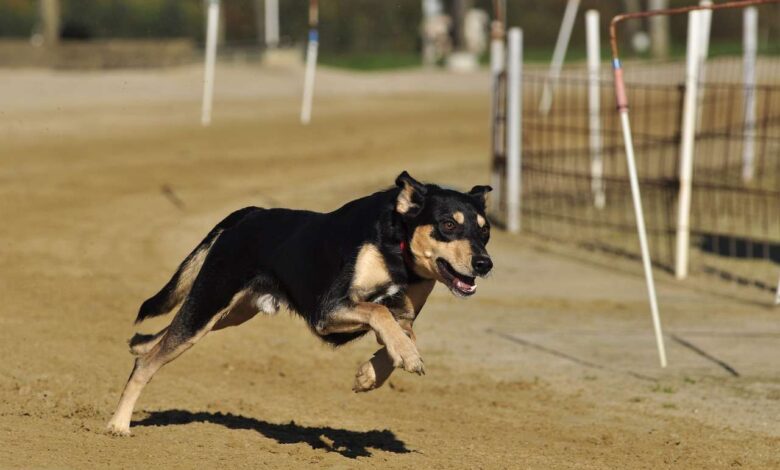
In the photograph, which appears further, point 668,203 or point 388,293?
point 668,203

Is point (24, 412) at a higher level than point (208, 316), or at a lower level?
lower

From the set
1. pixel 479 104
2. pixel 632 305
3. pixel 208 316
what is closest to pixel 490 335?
pixel 632 305

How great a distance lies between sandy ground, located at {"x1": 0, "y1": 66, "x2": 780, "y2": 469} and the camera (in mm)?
8164

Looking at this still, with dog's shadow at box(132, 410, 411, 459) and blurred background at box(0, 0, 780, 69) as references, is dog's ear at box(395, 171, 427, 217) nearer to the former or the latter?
dog's shadow at box(132, 410, 411, 459)

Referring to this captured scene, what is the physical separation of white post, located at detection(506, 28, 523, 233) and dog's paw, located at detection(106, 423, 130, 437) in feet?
34.5

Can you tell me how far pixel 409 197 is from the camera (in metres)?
7.21

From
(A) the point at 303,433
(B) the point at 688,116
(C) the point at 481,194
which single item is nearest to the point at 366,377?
(C) the point at 481,194

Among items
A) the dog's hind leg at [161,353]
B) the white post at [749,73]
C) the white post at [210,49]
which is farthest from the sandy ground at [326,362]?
the white post at [749,73]

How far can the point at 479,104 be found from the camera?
114 ft

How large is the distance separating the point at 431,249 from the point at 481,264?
0.97ft

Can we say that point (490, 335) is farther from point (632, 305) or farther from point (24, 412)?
point (24, 412)

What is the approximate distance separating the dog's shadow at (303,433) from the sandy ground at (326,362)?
27 mm

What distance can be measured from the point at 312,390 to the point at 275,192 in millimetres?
10726

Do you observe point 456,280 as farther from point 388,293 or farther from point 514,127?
point 514,127
